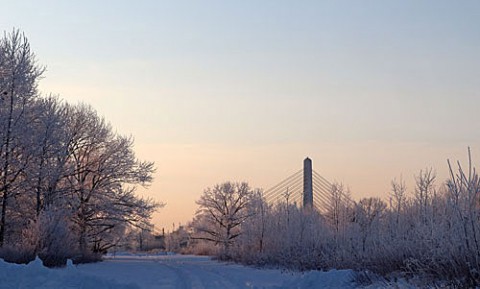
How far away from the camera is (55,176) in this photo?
42219 millimetres

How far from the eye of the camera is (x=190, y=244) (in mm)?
88125

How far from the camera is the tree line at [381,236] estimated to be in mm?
11922

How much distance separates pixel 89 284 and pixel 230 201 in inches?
2548

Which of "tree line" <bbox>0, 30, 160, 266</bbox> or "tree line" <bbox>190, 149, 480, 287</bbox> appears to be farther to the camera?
"tree line" <bbox>0, 30, 160, 266</bbox>

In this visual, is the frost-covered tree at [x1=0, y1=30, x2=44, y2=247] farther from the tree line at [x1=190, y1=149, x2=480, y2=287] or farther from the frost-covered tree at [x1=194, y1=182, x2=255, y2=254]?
the frost-covered tree at [x1=194, y1=182, x2=255, y2=254]

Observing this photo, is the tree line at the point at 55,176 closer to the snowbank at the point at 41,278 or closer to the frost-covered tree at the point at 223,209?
the snowbank at the point at 41,278

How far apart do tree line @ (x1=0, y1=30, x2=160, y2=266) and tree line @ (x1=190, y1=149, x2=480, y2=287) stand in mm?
9019

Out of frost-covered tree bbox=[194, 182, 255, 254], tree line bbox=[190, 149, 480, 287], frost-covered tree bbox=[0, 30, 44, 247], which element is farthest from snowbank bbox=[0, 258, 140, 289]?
frost-covered tree bbox=[194, 182, 255, 254]

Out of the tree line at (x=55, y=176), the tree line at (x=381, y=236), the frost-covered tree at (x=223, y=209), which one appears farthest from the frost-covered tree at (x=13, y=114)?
the frost-covered tree at (x=223, y=209)

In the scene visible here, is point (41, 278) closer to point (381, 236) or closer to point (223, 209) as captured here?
point (381, 236)

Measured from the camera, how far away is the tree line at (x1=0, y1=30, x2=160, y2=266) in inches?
1361

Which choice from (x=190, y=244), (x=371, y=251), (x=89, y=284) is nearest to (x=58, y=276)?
(x=89, y=284)

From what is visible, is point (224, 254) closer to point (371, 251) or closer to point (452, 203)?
point (371, 251)

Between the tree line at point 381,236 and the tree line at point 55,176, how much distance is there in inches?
355
